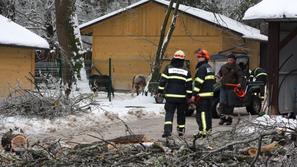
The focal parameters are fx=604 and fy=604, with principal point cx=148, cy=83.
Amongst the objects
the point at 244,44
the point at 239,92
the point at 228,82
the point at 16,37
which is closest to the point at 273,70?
the point at 228,82

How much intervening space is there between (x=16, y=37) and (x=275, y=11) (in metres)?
10.7

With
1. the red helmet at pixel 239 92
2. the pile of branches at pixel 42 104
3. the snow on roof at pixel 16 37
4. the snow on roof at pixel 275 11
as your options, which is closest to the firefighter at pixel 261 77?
the red helmet at pixel 239 92

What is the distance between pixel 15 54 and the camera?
2172 cm

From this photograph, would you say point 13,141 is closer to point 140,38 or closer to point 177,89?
point 177,89

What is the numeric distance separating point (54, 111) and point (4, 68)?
21.5ft

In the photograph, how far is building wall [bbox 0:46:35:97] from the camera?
2088cm

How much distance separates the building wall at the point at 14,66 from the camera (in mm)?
20875

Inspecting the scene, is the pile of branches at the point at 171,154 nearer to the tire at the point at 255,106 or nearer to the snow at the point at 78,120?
the snow at the point at 78,120

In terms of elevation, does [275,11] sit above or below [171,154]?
above

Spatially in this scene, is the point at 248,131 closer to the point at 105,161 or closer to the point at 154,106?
the point at 105,161

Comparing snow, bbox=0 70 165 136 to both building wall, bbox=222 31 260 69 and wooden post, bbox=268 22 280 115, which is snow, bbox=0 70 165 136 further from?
building wall, bbox=222 31 260 69

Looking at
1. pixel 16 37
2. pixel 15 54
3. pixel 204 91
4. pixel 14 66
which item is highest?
pixel 16 37

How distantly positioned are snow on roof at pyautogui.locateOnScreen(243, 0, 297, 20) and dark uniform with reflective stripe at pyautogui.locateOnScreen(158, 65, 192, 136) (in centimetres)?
303

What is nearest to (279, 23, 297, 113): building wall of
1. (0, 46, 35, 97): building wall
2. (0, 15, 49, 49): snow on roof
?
(0, 46, 35, 97): building wall
